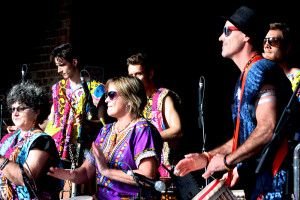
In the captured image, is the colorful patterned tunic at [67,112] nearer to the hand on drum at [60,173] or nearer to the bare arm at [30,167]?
the bare arm at [30,167]

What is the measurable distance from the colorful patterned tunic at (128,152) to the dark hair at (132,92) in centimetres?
14

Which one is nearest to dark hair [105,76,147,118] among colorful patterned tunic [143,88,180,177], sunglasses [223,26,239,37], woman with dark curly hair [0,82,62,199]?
woman with dark curly hair [0,82,62,199]

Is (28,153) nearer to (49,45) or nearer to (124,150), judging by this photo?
(124,150)

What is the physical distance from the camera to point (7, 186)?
3803 millimetres

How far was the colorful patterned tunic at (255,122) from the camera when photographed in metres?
2.53

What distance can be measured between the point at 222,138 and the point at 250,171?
201 inches

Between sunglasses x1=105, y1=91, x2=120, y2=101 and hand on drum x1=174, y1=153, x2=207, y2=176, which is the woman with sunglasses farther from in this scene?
hand on drum x1=174, y1=153, x2=207, y2=176

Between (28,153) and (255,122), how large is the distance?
2.00m

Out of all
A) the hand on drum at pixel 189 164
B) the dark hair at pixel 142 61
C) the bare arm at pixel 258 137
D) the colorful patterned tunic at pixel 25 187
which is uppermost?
the dark hair at pixel 142 61

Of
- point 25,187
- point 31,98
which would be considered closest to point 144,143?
point 25,187

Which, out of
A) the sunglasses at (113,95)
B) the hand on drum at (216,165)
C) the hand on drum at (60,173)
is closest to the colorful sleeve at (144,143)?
the sunglasses at (113,95)

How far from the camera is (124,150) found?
333cm

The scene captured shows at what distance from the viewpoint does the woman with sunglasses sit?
124 inches

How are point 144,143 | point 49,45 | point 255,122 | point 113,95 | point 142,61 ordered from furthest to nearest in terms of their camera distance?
1. point 49,45
2. point 142,61
3. point 113,95
4. point 144,143
5. point 255,122
